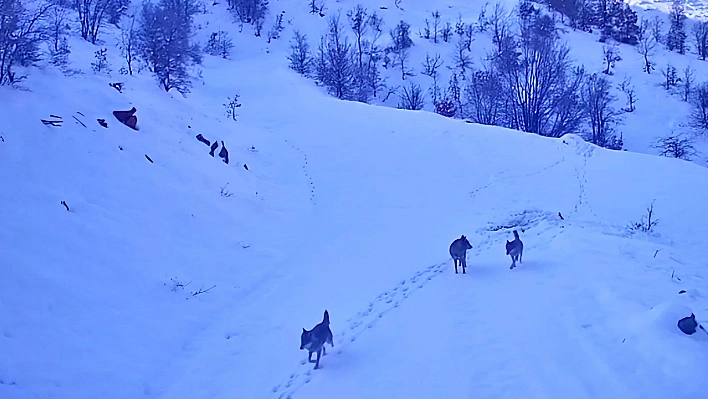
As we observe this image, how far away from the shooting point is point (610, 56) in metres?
50.4

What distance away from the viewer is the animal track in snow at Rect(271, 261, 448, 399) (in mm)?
5863

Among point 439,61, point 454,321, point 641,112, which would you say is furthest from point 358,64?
point 454,321

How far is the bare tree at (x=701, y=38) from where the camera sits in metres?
51.6

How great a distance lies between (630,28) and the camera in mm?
57000

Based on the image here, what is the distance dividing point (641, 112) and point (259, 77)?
31.9 metres

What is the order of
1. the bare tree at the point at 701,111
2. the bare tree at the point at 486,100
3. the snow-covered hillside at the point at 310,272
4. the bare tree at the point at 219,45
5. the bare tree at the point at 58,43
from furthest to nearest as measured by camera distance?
the bare tree at the point at 219,45
the bare tree at the point at 701,111
the bare tree at the point at 486,100
the bare tree at the point at 58,43
the snow-covered hillside at the point at 310,272

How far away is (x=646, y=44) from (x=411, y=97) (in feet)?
94.6

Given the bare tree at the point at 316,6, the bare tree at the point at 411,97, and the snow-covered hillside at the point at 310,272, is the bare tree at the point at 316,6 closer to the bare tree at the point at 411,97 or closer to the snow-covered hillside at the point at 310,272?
the bare tree at the point at 411,97

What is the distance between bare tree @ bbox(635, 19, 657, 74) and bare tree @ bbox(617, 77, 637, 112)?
4.09 m

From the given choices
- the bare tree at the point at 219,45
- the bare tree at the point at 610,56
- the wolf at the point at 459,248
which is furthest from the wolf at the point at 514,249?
the bare tree at the point at 610,56

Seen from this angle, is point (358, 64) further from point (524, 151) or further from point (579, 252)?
point (579, 252)

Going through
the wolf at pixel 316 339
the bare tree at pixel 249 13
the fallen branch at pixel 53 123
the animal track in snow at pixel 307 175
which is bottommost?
the animal track in snow at pixel 307 175

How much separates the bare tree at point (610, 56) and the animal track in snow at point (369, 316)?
47.7 metres

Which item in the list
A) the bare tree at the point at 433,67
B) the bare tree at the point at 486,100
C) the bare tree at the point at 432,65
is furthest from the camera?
the bare tree at the point at 432,65
